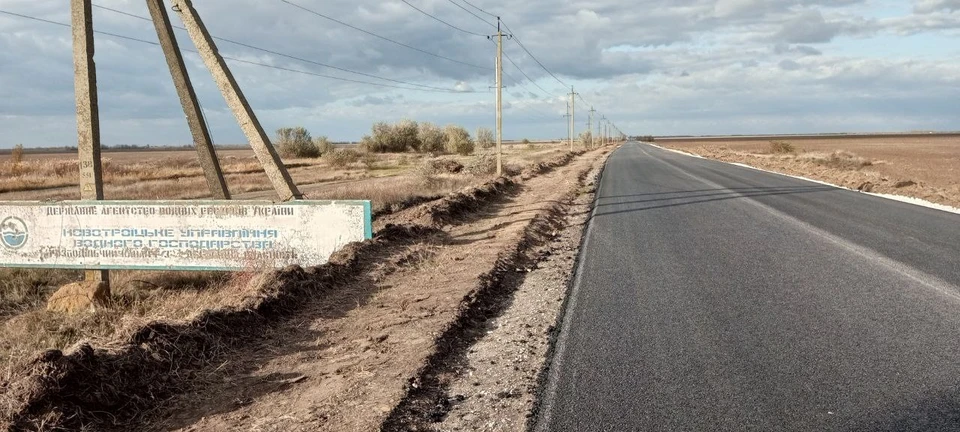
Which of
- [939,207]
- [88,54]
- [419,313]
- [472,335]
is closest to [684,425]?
[472,335]

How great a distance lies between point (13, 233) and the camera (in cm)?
1090

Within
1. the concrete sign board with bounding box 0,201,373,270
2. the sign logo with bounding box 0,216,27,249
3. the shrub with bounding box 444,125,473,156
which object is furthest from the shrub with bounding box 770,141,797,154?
the sign logo with bounding box 0,216,27,249

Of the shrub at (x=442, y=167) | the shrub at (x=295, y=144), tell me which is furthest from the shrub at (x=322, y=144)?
the shrub at (x=442, y=167)

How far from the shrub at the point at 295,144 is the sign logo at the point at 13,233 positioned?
77.4 metres

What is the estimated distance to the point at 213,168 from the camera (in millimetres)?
12742

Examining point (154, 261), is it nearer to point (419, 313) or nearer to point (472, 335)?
point (419, 313)

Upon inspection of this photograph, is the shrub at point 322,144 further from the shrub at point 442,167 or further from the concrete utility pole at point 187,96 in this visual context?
the concrete utility pole at point 187,96

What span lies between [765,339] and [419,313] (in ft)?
11.1

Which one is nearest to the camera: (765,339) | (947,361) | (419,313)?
(947,361)

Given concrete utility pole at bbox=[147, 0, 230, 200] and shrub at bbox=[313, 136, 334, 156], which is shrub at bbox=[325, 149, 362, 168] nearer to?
shrub at bbox=[313, 136, 334, 156]

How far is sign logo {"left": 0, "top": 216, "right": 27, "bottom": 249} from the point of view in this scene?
10.9m

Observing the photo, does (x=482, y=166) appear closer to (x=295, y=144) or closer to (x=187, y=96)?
(x=187, y=96)

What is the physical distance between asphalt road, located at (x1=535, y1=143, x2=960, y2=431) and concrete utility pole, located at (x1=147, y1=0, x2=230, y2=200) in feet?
21.1

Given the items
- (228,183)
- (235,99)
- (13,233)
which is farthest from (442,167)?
(13,233)
